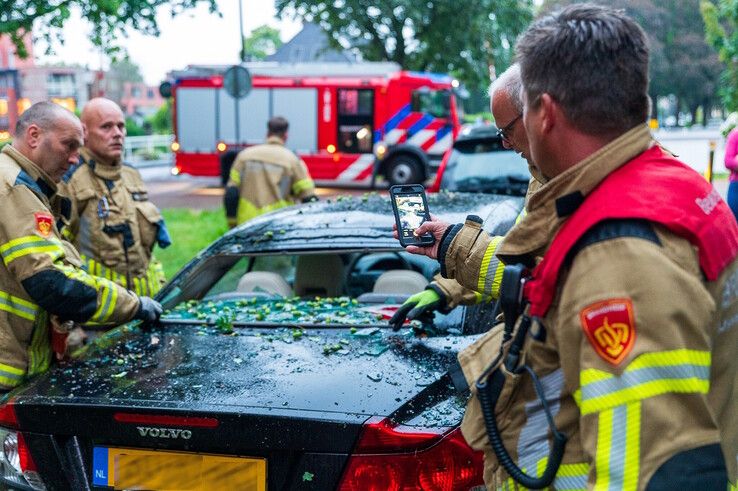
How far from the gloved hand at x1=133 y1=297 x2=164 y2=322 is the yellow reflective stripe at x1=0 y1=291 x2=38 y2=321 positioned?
41cm

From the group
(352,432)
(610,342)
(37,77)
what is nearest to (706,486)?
(610,342)

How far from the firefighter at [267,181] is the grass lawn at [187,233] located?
1592 millimetres

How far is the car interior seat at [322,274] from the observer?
4.20 m

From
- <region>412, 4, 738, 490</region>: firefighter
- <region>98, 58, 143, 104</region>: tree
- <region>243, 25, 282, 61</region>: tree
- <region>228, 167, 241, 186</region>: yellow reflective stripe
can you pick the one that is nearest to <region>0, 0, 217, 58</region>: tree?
<region>228, 167, 241, 186</region>: yellow reflective stripe

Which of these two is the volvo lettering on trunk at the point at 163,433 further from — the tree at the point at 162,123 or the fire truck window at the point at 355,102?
the tree at the point at 162,123

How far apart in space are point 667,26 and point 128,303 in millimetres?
37555

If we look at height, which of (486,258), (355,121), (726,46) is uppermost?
(726,46)

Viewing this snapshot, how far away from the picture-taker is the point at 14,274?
3377 millimetres

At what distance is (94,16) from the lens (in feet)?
27.6

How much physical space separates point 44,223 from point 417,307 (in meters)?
1.53

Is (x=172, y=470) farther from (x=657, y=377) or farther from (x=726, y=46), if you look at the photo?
(x=726, y=46)

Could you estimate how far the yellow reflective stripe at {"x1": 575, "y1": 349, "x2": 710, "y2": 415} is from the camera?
1352 millimetres

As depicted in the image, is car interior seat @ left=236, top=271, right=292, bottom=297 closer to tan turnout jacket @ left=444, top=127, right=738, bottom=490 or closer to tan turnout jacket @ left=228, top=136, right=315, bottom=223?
tan turnout jacket @ left=444, top=127, right=738, bottom=490

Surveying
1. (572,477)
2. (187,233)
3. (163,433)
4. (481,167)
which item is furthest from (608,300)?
(187,233)
